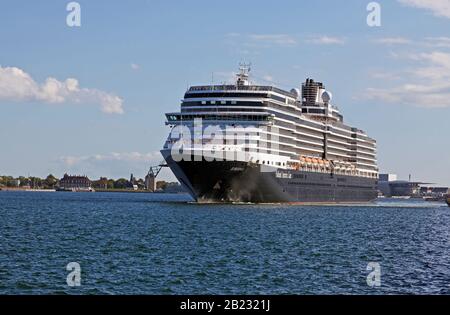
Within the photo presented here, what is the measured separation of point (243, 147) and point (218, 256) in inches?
2172

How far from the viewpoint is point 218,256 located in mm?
47094

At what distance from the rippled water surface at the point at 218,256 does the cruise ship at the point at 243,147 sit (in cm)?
2036

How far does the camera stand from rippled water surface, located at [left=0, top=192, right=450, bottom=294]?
119 feet

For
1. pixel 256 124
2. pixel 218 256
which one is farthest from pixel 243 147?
pixel 218 256

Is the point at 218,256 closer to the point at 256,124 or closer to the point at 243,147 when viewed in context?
the point at 243,147

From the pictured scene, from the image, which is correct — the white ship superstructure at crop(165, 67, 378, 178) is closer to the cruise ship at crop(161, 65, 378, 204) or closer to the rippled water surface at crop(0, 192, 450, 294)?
the cruise ship at crop(161, 65, 378, 204)

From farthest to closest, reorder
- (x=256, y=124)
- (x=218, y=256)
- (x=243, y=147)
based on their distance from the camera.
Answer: (x=256, y=124) → (x=243, y=147) → (x=218, y=256)

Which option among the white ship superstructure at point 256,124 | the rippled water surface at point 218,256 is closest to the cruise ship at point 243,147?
the white ship superstructure at point 256,124

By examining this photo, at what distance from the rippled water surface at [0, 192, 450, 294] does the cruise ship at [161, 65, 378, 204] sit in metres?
20.4

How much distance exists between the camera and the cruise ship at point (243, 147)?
9888cm

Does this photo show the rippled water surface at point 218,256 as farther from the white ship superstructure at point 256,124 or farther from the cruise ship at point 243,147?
the white ship superstructure at point 256,124

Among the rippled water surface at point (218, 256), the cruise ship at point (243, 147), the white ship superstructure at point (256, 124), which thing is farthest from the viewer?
the white ship superstructure at point (256, 124)
